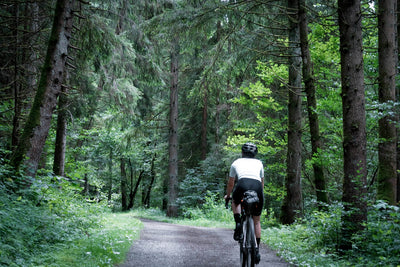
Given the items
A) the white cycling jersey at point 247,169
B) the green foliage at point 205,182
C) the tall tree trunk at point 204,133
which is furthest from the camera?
the tall tree trunk at point 204,133

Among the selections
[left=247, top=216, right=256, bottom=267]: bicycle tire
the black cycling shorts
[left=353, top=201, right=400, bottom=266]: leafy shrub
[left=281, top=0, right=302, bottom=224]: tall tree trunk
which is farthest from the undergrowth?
[left=281, top=0, right=302, bottom=224]: tall tree trunk

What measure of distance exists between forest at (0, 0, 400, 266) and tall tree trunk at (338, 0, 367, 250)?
20 mm

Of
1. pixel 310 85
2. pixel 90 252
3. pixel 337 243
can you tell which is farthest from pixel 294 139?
pixel 90 252

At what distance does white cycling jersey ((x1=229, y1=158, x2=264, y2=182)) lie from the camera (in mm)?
5387

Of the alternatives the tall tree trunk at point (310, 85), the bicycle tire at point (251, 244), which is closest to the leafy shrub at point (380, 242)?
the bicycle tire at point (251, 244)

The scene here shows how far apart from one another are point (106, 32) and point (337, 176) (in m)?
10.4

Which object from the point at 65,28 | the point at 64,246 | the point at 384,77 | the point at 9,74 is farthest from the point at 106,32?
the point at 384,77

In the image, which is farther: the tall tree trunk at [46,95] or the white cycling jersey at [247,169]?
→ the tall tree trunk at [46,95]

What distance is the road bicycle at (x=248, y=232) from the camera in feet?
16.1

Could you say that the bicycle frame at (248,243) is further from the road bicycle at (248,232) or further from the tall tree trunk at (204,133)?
the tall tree trunk at (204,133)

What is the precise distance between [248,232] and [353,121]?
290 centimetres

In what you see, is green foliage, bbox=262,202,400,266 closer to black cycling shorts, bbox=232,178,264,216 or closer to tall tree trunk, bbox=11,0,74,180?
black cycling shorts, bbox=232,178,264,216

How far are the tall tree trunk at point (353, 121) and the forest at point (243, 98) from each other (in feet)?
0.06

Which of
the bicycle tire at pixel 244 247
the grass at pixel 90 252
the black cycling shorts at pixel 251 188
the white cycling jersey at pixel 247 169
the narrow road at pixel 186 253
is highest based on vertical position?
the white cycling jersey at pixel 247 169
